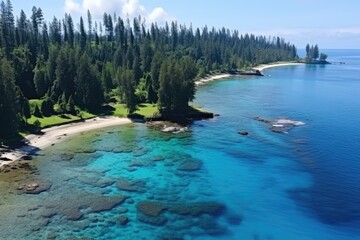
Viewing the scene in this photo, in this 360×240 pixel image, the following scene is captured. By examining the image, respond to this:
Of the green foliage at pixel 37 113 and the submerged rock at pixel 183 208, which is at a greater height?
the green foliage at pixel 37 113

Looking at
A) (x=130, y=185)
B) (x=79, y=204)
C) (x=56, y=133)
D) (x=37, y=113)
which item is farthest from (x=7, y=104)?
(x=130, y=185)

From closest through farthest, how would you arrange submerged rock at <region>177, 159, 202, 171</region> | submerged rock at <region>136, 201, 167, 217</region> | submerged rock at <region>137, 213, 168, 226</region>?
submerged rock at <region>137, 213, 168, 226</region>, submerged rock at <region>136, 201, 167, 217</region>, submerged rock at <region>177, 159, 202, 171</region>

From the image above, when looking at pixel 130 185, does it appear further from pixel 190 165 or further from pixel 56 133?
pixel 56 133

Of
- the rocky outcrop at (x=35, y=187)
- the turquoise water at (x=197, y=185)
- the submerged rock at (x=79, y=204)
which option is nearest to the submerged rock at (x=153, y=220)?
the turquoise water at (x=197, y=185)

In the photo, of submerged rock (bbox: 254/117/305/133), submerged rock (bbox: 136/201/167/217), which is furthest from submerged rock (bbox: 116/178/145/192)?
submerged rock (bbox: 254/117/305/133)

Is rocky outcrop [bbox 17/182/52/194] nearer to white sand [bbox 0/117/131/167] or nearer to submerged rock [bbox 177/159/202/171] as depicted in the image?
white sand [bbox 0/117/131/167]

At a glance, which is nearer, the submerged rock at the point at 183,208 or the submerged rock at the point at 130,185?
the submerged rock at the point at 183,208

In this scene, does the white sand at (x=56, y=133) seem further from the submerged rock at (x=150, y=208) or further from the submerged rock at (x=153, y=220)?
the submerged rock at (x=153, y=220)

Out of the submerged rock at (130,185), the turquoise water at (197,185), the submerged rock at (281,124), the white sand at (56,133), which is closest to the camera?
the turquoise water at (197,185)
